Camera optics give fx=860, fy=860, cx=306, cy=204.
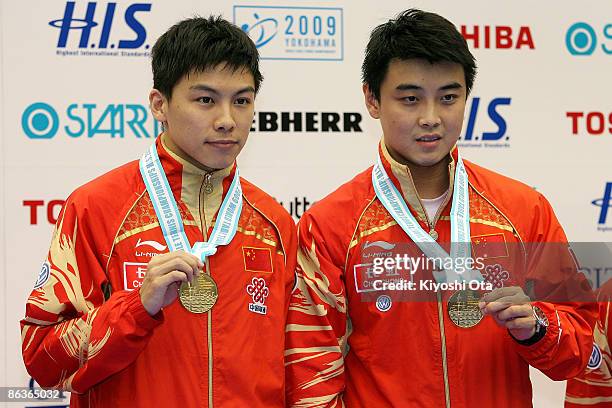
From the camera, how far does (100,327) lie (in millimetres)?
1919

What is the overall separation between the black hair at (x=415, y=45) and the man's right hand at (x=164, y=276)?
78cm

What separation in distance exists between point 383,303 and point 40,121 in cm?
162

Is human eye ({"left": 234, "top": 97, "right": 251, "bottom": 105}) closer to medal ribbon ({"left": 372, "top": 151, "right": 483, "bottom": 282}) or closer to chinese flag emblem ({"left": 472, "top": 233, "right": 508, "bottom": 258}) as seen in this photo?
medal ribbon ({"left": 372, "top": 151, "right": 483, "bottom": 282})

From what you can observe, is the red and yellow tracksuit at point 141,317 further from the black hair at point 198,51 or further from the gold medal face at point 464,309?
the gold medal face at point 464,309

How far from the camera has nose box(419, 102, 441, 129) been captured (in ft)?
7.13

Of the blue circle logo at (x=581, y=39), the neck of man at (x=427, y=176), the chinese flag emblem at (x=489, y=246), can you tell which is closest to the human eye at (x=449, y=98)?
the neck of man at (x=427, y=176)

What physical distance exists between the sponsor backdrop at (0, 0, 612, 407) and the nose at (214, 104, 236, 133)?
1164 millimetres

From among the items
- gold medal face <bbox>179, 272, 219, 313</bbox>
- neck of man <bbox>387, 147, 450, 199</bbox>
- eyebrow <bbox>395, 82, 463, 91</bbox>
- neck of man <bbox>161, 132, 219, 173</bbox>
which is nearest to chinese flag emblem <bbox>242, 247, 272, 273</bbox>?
gold medal face <bbox>179, 272, 219, 313</bbox>

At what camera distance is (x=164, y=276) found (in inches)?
73.2

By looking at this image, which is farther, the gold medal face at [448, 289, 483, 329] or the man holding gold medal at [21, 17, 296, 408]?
the gold medal face at [448, 289, 483, 329]

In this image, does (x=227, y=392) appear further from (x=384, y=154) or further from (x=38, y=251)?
(x=38, y=251)

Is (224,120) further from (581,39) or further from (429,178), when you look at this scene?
(581,39)

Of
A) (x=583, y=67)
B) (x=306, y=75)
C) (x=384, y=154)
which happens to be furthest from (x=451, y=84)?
(x=583, y=67)

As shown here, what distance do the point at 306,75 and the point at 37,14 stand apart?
3.34 ft
